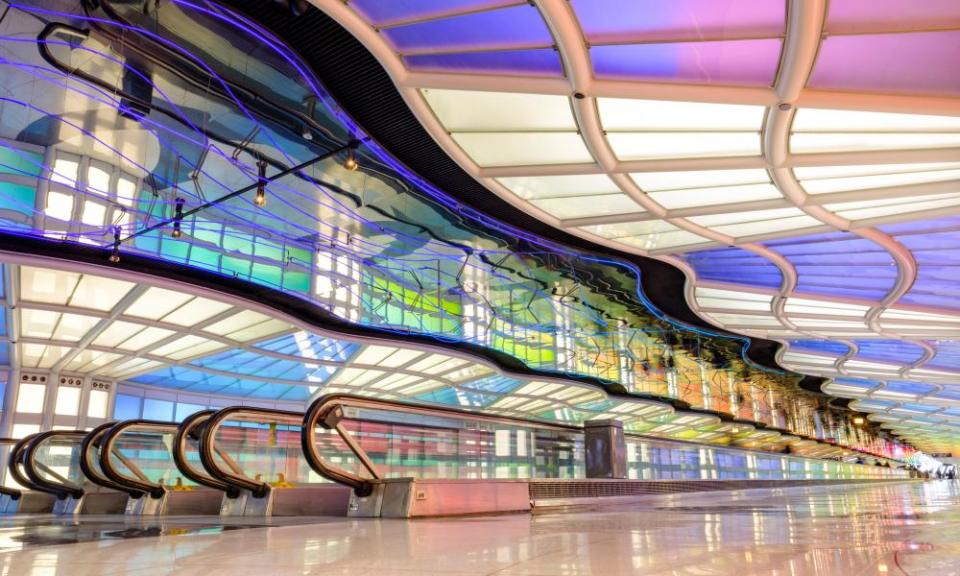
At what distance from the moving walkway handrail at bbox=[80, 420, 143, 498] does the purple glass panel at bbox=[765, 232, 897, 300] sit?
668 inches

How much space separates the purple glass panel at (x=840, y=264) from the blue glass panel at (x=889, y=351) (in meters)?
12.0

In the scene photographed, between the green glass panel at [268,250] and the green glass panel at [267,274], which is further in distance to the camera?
the green glass panel at [268,250]

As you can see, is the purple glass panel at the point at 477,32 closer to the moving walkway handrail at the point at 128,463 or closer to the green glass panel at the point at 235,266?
the moving walkway handrail at the point at 128,463

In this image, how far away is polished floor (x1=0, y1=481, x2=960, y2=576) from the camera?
13.7ft

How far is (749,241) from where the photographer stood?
1762 cm

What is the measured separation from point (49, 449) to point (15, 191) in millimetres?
6626

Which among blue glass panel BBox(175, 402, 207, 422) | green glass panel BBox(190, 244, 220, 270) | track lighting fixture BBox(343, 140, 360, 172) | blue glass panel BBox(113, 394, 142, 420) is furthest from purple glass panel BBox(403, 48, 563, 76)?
blue glass panel BBox(175, 402, 207, 422)

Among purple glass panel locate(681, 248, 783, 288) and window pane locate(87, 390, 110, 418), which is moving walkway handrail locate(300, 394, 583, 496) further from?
window pane locate(87, 390, 110, 418)

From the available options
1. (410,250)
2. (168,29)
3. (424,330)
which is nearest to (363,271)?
(410,250)

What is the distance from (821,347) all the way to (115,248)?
108 ft

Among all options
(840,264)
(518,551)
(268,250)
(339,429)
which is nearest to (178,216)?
(268,250)

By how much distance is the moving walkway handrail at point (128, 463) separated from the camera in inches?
548

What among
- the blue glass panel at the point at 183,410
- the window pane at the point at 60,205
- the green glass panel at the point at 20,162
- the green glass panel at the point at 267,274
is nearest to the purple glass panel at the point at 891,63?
the green glass panel at the point at 267,274

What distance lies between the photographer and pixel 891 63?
8695 millimetres
